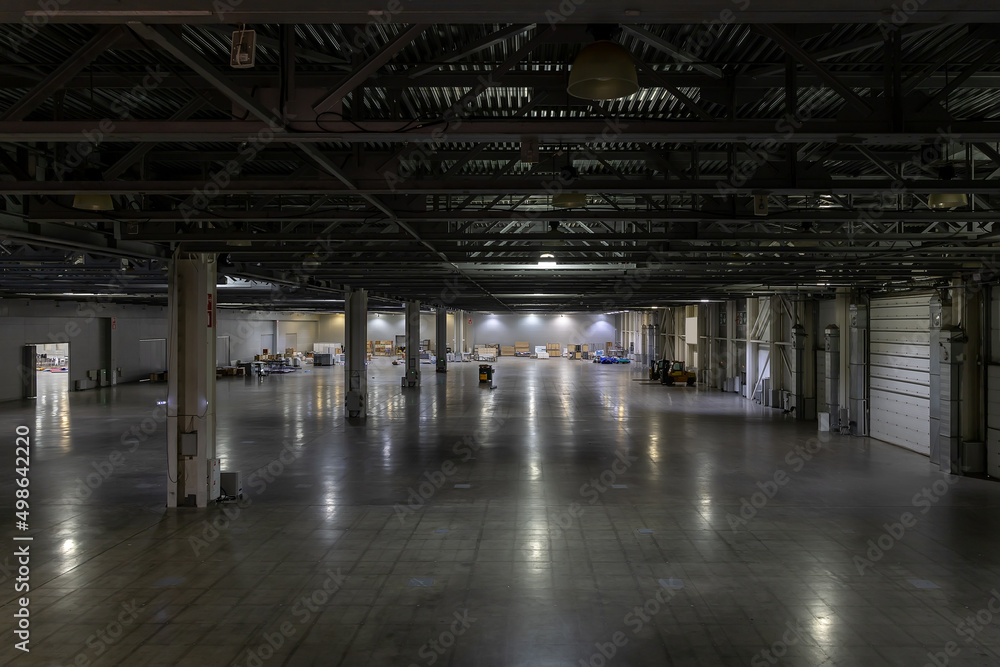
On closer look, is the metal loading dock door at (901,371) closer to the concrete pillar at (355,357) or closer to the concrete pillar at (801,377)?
the concrete pillar at (801,377)

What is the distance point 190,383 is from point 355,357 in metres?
12.2

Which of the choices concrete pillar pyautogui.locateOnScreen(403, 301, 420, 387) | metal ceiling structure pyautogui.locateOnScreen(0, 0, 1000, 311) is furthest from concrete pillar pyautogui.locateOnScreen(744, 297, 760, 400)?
concrete pillar pyautogui.locateOnScreen(403, 301, 420, 387)

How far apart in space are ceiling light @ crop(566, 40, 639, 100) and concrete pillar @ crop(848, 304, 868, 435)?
2108 centimetres

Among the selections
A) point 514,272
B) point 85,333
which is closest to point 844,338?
point 514,272

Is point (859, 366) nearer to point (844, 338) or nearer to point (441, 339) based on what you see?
point (844, 338)

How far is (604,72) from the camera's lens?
4.23 meters

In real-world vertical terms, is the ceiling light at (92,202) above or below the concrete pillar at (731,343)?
above

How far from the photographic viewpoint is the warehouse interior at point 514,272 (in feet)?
18.9

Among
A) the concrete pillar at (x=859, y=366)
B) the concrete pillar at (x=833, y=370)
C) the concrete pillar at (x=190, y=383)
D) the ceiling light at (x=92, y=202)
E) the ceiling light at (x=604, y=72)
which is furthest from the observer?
the concrete pillar at (x=833, y=370)

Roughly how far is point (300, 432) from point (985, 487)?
1999cm

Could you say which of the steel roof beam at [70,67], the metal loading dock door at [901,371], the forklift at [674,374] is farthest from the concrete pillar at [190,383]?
the forklift at [674,374]

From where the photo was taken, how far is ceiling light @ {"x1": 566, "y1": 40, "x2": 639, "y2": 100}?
13.9 feet

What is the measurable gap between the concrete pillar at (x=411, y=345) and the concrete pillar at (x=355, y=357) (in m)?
11.6

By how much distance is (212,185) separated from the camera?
26.1 ft
